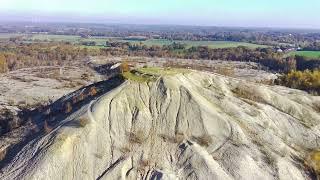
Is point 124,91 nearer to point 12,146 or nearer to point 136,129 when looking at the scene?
point 136,129

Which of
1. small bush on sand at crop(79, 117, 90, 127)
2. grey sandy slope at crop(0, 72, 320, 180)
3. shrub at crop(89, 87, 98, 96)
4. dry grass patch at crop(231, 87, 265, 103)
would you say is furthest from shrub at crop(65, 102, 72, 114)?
dry grass patch at crop(231, 87, 265, 103)

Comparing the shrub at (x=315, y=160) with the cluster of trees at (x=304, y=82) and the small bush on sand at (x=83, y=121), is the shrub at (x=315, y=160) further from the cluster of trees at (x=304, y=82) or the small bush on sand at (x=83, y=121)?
the cluster of trees at (x=304, y=82)

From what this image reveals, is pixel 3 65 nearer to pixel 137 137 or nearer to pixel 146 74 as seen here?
pixel 146 74

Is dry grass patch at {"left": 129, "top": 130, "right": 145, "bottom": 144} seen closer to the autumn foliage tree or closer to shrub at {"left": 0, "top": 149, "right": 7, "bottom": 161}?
shrub at {"left": 0, "top": 149, "right": 7, "bottom": 161}

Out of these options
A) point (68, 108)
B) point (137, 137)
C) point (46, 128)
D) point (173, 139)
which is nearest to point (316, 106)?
point (173, 139)

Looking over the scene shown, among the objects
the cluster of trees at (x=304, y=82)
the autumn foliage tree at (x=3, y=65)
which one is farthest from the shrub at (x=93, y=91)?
the autumn foliage tree at (x=3, y=65)

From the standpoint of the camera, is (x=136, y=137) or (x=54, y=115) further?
(x=54, y=115)
